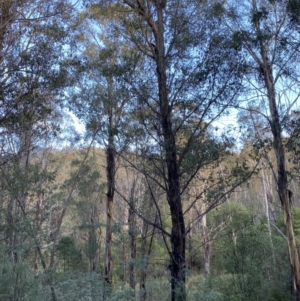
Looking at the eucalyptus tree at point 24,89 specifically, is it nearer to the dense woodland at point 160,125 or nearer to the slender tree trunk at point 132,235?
the dense woodland at point 160,125

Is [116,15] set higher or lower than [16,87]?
higher

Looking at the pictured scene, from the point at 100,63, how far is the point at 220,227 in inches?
496

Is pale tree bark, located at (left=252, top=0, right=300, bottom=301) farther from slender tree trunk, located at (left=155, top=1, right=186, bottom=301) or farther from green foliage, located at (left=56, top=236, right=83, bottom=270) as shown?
green foliage, located at (left=56, top=236, right=83, bottom=270)

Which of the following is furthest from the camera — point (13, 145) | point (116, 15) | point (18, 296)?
point (13, 145)

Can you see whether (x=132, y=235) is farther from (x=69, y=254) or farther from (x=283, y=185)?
(x=283, y=185)

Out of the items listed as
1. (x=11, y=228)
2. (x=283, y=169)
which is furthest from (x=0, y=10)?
(x=283, y=169)

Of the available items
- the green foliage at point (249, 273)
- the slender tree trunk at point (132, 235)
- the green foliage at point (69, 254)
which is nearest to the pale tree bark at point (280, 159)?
the green foliage at point (249, 273)

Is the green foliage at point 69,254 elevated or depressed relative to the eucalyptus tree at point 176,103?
depressed

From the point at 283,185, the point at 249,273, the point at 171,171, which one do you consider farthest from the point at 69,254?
the point at 283,185

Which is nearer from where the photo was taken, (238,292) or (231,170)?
(231,170)

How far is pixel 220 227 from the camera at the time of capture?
21094 mm

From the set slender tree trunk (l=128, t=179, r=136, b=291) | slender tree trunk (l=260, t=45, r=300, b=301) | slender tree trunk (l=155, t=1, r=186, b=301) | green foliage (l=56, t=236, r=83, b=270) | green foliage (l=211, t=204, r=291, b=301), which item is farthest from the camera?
green foliage (l=56, t=236, r=83, b=270)

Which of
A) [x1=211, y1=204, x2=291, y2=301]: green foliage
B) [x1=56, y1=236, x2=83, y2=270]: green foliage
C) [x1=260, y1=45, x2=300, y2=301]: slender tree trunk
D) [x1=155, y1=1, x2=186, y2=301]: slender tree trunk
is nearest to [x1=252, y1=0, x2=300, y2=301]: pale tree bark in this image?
[x1=260, y1=45, x2=300, y2=301]: slender tree trunk

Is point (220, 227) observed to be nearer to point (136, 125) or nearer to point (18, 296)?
point (136, 125)
